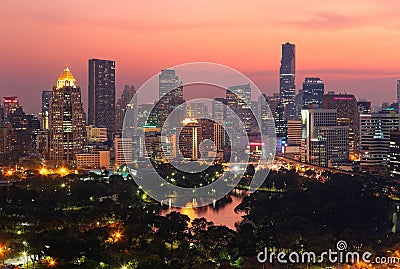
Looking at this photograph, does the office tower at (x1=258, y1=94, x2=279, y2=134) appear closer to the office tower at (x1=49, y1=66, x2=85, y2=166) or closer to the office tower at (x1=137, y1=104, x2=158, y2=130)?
the office tower at (x1=137, y1=104, x2=158, y2=130)

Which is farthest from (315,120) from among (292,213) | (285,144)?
(292,213)

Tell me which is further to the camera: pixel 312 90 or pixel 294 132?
pixel 312 90

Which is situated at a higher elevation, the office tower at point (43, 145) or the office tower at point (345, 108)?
the office tower at point (345, 108)

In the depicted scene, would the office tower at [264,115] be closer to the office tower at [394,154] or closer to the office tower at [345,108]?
the office tower at [345,108]

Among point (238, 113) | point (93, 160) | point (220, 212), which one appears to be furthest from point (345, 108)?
point (220, 212)

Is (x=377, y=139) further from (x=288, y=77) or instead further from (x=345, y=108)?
(x=288, y=77)

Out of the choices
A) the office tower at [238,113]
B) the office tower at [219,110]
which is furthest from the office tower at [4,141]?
the office tower at [238,113]

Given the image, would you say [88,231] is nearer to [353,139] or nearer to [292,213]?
[292,213]
